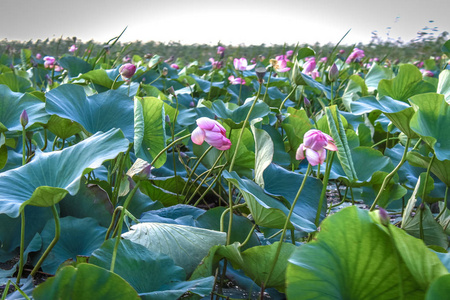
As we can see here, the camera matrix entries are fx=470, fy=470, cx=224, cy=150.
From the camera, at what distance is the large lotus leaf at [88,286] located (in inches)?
18.7

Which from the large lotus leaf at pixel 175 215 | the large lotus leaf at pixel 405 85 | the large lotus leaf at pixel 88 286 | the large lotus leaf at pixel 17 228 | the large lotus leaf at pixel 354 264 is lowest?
the large lotus leaf at pixel 17 228

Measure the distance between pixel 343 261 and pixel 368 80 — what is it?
1.81 metres

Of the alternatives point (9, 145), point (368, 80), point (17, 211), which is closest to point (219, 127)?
point (17, 211)

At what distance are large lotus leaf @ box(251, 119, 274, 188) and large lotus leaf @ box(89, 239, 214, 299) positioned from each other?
255 mm

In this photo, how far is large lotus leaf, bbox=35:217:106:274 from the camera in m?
0.76

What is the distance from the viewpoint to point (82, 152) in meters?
0.72

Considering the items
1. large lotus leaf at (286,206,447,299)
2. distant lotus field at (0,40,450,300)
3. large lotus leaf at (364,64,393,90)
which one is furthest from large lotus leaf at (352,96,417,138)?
large lotus leaf at (364,64,393,90)

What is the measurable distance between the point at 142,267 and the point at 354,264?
272 mm

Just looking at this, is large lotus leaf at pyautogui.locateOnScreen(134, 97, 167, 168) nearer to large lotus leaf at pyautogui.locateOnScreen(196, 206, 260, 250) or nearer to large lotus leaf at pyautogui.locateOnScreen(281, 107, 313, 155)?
large lotus leaf at pyautogui.locateOnScreen(196, 206, 260, 250)

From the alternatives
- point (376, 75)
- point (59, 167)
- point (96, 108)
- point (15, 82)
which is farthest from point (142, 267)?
point (376, 75)

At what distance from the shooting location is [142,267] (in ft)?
2.01

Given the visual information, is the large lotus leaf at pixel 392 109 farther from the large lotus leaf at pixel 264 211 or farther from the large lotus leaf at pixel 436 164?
the large lotus leaf at pixel 264 211

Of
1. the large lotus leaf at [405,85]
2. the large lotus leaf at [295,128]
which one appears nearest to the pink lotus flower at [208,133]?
the large lotus leaf at [295,128]

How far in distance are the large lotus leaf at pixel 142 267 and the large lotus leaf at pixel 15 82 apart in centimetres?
122
